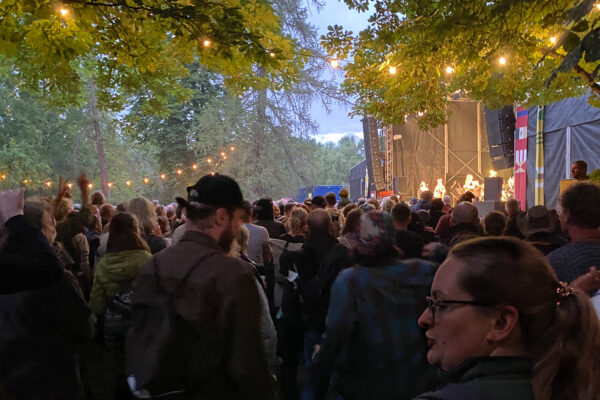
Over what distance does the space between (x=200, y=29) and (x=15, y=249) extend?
11.8 feet

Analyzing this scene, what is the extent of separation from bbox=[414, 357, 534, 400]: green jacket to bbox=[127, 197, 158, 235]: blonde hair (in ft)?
13.7

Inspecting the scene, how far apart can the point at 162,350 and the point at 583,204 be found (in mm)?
2549

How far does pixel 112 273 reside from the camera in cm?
395

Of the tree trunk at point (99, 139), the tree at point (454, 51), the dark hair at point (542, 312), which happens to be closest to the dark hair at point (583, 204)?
the tree at point (454, 51)

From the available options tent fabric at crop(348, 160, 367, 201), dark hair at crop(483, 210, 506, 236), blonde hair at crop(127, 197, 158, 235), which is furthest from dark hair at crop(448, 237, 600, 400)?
tent fabric at crop(348, 160, 367, 201)

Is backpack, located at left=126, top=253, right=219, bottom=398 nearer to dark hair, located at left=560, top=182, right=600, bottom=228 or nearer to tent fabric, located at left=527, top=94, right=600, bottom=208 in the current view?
dark hair, located at left=560, top=182, right=600, bottom=228

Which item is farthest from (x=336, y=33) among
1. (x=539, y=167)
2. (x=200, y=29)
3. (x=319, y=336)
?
(x=539, y=167)

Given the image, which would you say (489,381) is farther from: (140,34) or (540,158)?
(540,158)

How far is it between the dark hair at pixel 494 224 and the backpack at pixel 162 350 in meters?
3.81

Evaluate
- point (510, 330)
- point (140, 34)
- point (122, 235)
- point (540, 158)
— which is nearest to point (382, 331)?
point (510, 330)

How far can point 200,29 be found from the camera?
5.51 metres

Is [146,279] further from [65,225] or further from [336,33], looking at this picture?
[336,33]

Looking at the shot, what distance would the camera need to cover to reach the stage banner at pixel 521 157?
16016 millimetres

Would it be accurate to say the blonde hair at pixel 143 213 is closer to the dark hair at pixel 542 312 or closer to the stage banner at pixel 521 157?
the dark hair at pixel 542 312
